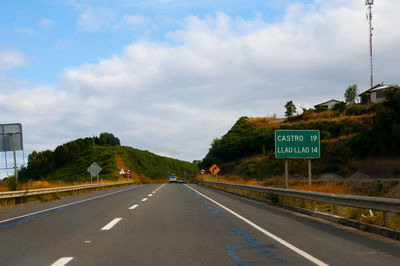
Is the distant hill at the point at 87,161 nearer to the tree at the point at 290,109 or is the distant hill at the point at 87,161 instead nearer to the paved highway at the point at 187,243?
the tree at the point at 290,109

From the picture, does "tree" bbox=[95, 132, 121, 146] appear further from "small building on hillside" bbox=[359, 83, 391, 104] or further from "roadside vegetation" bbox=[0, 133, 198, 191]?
"small building on hillside" bbox=[359, 83, 391, 104]

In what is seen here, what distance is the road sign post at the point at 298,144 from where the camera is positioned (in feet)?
66.2

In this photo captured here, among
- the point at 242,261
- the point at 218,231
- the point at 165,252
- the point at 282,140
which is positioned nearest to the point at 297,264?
the point at 242,261

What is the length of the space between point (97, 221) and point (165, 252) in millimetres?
4948

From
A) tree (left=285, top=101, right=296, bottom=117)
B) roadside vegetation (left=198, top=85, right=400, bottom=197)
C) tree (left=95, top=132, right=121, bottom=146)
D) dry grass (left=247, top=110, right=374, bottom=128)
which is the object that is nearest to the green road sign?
roadside vegetation (left=198, top=85, right=400, bottom=197)

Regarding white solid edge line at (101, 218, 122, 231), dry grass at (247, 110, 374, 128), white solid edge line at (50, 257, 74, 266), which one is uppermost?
dry grass at (247, 110, 374, 128)

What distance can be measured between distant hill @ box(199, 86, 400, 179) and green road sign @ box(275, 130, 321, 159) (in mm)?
33402

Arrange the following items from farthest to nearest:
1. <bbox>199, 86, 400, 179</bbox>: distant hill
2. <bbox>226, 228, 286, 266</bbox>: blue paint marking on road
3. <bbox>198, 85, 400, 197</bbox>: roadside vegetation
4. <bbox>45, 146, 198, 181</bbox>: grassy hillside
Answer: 1. <bbox>45, 146, 198, 181</bbox>: grassy hillside
2. <bbox>199, 86, 400, 179</bbox>: distant hill
3. <bbox>198, 85, 400, 197</bbox>: roadside vegetation
4. <bbox>226, 228, 286, 266</bbox>: blue paint marking on road

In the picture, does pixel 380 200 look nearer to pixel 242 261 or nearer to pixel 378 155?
pixel 242 261

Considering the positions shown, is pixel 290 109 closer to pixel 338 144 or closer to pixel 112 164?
pixel 338 144

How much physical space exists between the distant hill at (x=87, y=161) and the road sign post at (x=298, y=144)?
8841cm

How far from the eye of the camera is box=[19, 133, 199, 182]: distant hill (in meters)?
116

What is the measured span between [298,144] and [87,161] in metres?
111

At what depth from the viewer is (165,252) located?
6.70 meters
